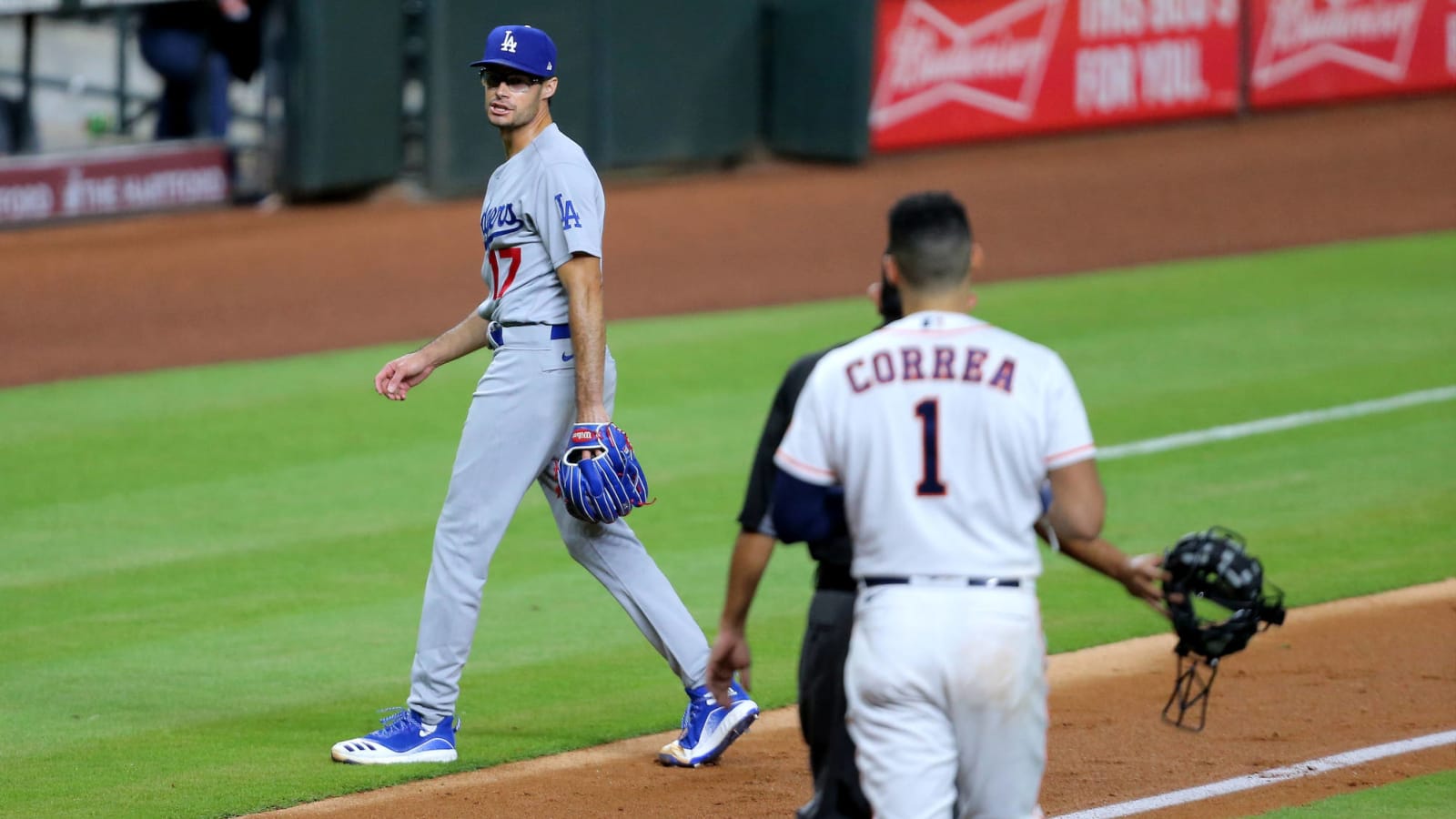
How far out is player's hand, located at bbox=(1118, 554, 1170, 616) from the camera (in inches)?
150

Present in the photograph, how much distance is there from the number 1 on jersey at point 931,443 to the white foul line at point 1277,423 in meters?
6.17

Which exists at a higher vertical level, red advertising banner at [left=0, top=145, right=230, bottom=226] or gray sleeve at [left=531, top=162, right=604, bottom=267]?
gray sleeve at [left=531, top=162, right=604, bottom=267]

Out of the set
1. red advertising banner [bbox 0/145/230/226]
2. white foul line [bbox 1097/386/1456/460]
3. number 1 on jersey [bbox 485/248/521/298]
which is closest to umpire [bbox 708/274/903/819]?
number 1 on jersey [bbox 485/248/521/298]

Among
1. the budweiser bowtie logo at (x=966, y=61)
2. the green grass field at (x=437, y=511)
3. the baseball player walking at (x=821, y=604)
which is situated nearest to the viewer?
the baseball player walking at (x=821, y=604)

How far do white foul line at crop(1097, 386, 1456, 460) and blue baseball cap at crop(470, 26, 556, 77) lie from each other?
490 cm

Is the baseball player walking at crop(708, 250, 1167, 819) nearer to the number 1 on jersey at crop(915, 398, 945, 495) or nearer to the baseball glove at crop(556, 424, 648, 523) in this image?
the number 1 on jersey at crop(915, 398, 945, 495)

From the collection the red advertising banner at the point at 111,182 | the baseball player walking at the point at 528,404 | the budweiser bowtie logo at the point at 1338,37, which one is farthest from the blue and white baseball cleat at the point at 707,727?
the budweiser bowtie logo at the point at 1338,37

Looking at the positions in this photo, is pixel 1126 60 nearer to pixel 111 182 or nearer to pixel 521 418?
pixel 111 182

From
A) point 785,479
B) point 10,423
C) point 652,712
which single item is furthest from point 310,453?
point 785,479

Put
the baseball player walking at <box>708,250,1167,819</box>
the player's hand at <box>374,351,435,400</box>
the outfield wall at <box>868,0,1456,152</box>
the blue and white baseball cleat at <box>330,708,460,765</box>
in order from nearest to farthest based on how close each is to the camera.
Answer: the baseball player walking at <box>708,250,1167,819</box> < the blue and white baseball cleat at <box>330,708,460,765</box> < the player's hand at <box>374,351,435,400</box> < the outfield wall at <box>868,0,1456,152</box>

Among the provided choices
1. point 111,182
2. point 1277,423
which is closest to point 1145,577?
point 1277,423

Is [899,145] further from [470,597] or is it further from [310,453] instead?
[470,597]

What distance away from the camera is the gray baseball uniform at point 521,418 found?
5391 mm

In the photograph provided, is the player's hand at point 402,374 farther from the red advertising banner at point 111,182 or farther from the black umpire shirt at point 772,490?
the red advertising banner at point 111,182
